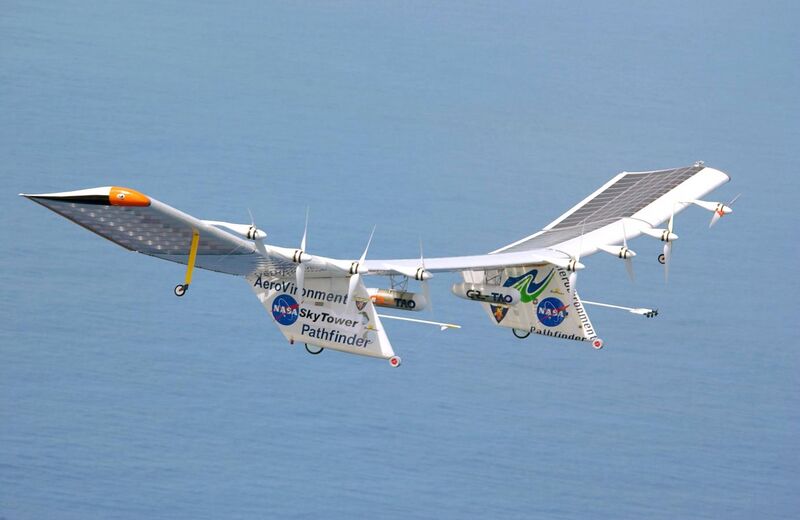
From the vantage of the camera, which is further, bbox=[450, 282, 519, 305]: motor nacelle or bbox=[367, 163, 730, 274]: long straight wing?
bbox=[450, 282, 519, 305]: motor nacelle

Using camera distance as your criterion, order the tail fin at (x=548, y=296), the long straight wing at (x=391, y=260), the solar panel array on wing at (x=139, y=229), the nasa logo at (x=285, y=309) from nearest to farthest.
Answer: the long straight wing at (x=391, y=260)
the solar panel array on wing at (x=139, y=229)
the nasa logo at (x=285, y=309)
the tail fin at (x=548, y=296)

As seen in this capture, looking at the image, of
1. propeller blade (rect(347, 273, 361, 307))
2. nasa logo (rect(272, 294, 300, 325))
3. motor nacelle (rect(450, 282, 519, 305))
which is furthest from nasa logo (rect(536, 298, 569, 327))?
nasa logo (rect(272, 294, 300, 325))

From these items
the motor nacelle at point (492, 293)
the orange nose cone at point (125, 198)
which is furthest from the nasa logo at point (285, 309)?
the orange nose cone at point (125, 198)

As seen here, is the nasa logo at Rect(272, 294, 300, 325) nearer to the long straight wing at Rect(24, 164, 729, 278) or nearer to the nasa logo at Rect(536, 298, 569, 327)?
the long straight wing at Rect(24, 164, 729, 278)

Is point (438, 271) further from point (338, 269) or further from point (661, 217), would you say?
point (661, 217)

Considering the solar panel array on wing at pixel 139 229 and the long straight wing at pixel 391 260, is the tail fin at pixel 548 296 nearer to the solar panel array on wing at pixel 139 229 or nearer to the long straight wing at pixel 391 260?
the long straight wing at pixel 391 260
